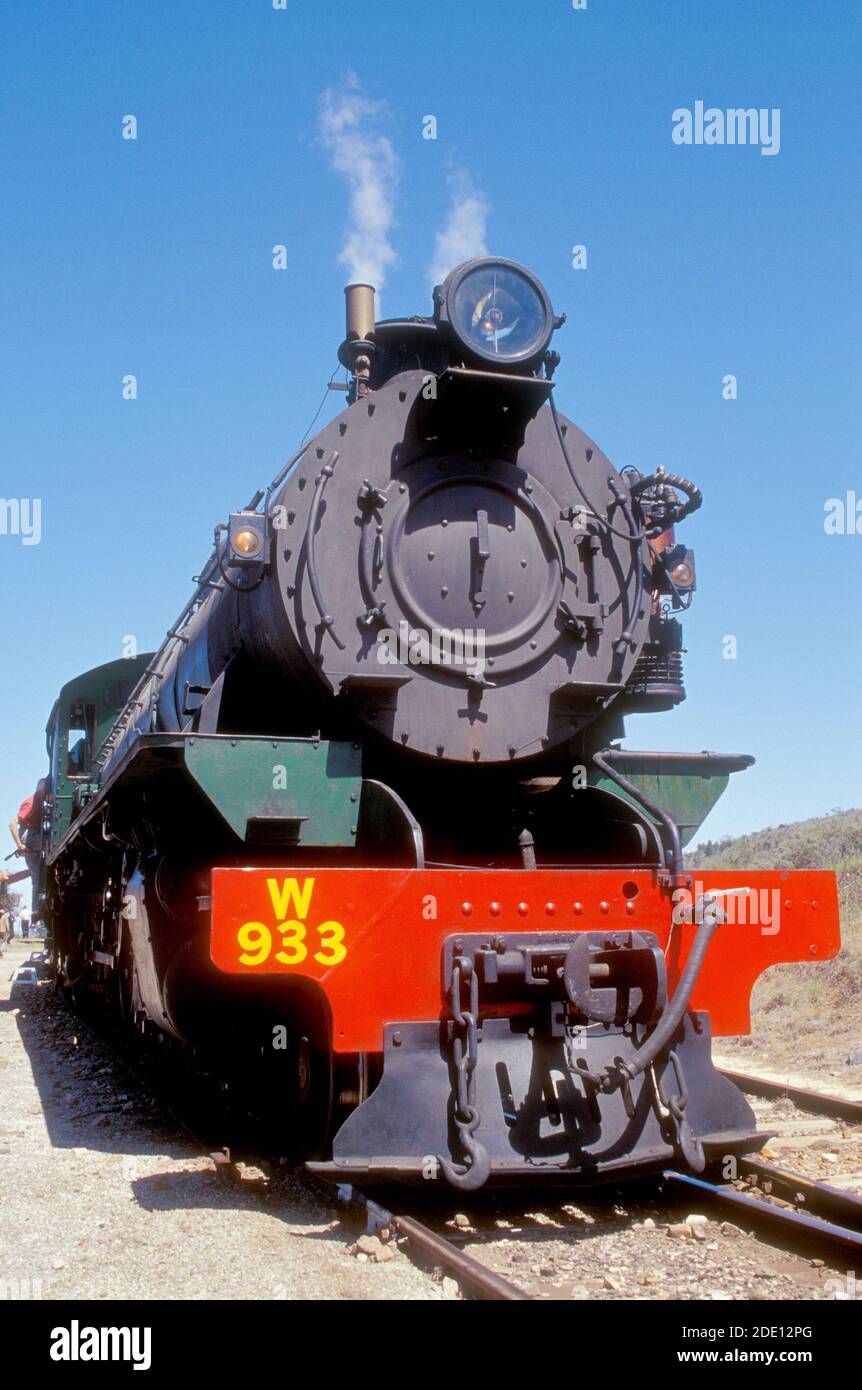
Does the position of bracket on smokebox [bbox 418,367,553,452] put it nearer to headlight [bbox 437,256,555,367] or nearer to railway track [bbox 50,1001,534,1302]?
headlight [bbox 437,256,555,367]

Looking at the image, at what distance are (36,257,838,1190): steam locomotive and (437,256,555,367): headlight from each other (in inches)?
0.5

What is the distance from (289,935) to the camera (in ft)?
13.3

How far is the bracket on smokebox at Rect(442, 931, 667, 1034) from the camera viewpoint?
13.7 feet

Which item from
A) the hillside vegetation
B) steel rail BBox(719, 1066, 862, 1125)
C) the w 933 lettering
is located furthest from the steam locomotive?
the hillside vegetation

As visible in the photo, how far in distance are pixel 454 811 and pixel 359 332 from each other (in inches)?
93.3

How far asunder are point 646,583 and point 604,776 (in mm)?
909

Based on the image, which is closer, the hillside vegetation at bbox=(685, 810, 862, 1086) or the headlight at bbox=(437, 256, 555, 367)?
the headlight at bbox=(437, 256, 555, 367)

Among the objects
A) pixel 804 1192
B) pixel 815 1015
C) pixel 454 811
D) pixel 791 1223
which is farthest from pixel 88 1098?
pixel 815 1015

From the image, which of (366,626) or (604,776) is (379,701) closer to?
(366,626)

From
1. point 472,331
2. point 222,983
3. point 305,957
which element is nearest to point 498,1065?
point 305,957
